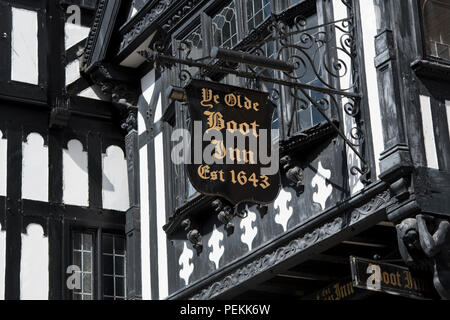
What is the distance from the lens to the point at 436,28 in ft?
41.8

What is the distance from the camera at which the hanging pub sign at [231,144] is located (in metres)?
12.3

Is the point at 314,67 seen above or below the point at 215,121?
above

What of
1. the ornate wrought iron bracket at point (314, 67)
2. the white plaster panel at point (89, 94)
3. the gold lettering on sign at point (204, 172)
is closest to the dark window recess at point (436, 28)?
the ornate wrought iron bracket at point (314, 67)

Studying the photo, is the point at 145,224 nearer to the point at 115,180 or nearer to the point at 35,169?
the point at 115,180

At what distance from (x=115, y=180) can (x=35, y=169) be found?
1.25 metres

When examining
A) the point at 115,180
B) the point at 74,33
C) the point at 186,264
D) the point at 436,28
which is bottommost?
the point at 186,264

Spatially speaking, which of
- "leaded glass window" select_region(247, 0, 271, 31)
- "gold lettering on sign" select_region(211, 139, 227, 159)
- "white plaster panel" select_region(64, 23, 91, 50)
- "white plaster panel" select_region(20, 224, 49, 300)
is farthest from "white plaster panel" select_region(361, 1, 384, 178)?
"white plaster panel" select_region(64, 23, 91, 50)

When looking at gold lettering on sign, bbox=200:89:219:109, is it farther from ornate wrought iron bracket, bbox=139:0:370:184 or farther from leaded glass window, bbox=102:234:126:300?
leaded glass window, bbox=102:234:126:300

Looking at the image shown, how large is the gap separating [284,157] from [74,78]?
19.7 ft

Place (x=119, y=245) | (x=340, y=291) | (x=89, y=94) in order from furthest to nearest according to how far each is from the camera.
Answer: (x=89, y=94) < (x=119, y=245) < (x=340, y=291)

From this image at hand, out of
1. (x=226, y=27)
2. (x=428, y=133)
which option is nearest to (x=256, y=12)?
(x=226, y=27)

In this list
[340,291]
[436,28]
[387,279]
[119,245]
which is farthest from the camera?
[119,245]

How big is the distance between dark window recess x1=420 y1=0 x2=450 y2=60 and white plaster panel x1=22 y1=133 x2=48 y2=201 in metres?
7.12

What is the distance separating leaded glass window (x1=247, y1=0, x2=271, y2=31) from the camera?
1461 cm
